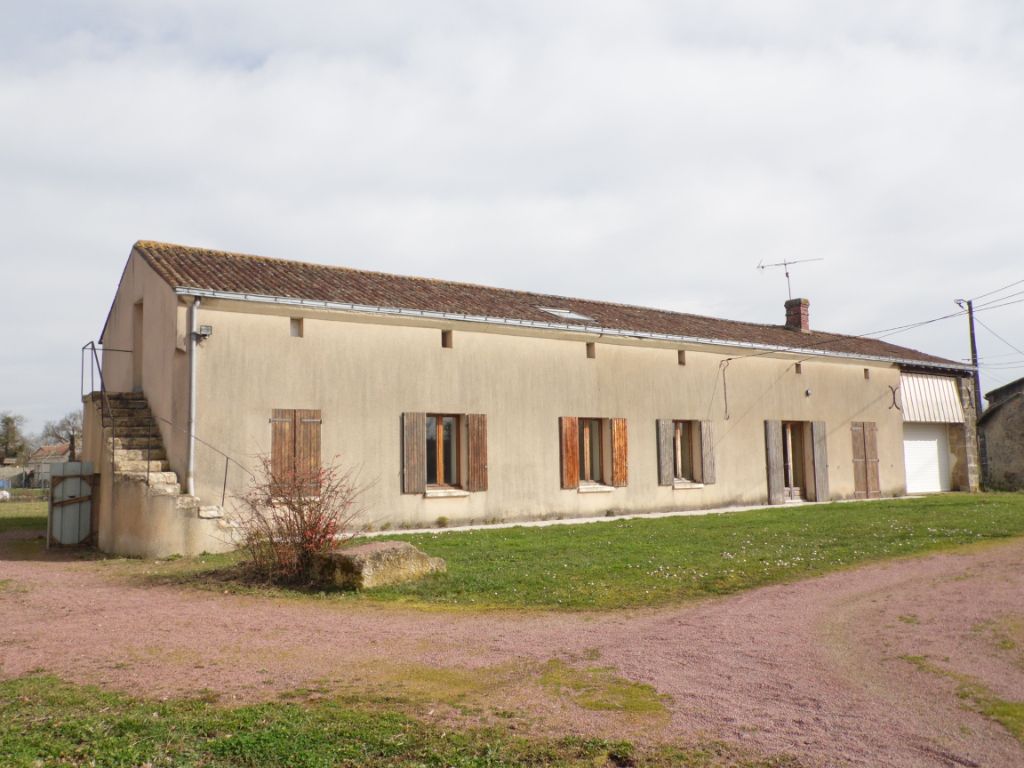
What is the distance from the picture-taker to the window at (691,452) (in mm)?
17844

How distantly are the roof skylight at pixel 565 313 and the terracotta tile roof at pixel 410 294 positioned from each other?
23 centimetres

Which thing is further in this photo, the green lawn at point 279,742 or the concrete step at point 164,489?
the concrete step at point 164,489

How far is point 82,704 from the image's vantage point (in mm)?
4648

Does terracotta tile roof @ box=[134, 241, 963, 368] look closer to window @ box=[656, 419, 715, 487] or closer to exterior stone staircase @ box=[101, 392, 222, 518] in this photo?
window @ box=[656, 419, 715, 487]

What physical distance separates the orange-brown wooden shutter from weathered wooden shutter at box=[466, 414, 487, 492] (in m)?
3.03

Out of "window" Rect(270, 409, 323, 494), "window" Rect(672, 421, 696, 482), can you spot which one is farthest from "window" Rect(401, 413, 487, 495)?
"window" Rect(672, 421, 696, 482)

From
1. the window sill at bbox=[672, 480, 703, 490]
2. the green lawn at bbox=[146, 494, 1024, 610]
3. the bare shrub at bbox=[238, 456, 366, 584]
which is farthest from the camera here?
the window sill at bbox=[672, 480, 703, 490]

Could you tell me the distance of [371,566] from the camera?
27.9 feet

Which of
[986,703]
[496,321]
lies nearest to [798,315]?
[496,321]

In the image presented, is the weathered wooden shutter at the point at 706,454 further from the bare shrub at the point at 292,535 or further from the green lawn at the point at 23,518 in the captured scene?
the green lawn at the point at 23,518

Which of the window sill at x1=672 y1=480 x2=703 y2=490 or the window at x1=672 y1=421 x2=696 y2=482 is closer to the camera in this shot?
the window sill at x1=672 y1=480 x2=703 y2=490

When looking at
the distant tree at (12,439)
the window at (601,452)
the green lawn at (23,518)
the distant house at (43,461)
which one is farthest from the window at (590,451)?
the distant tree at (12,439)

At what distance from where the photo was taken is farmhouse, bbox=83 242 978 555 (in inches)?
480

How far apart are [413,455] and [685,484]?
6.57 m
